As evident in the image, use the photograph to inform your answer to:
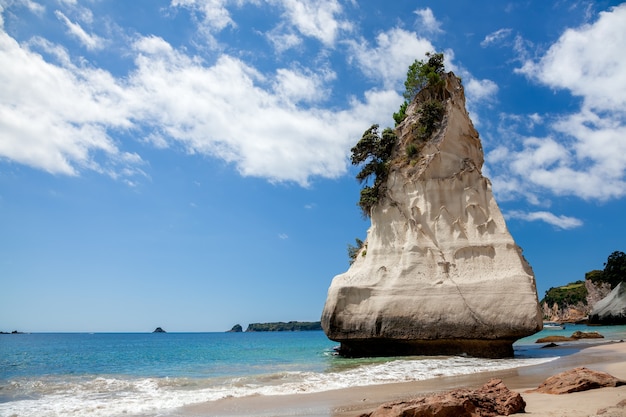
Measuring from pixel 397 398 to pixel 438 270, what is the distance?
10913 millimetres

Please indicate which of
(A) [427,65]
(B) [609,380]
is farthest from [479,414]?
(A) [427,65]

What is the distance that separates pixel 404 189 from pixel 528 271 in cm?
641

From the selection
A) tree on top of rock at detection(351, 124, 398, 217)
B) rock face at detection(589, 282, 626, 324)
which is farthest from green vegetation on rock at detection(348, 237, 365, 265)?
rock face at detection(589, 282, 626, 324)

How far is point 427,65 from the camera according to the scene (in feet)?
79.8

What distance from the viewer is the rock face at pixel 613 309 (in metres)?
58.2

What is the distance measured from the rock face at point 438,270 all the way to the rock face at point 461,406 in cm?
1140

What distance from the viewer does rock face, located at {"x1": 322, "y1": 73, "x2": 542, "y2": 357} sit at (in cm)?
1791

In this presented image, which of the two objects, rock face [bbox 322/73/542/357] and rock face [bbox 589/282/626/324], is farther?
rock face [bbox 589/282/626/324]

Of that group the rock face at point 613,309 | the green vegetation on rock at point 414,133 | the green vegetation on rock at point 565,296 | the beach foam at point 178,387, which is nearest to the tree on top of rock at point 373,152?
the green vegetation on rock at point 414,133

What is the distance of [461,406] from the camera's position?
620cm

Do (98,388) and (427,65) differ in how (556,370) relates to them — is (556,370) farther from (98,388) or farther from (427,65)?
(427,65)

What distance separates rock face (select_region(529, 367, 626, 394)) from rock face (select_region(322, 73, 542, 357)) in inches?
357

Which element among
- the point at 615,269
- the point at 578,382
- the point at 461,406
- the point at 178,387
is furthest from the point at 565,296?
the point at 461,406

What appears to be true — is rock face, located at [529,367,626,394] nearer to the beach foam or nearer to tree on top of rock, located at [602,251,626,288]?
the beach foam
